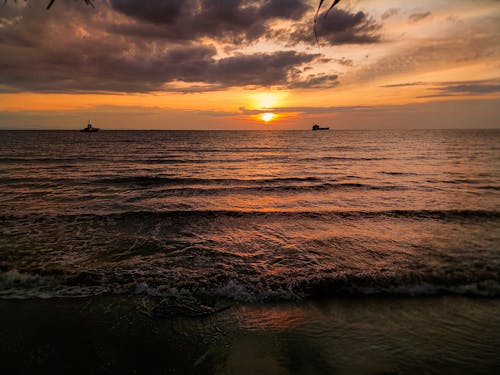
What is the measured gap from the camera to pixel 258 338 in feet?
14.9

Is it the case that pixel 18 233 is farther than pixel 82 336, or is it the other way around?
pixel 18 233

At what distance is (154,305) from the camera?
18.2ft

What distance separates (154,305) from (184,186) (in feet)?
45.8

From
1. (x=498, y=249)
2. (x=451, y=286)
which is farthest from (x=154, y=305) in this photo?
(x=498, y=249)

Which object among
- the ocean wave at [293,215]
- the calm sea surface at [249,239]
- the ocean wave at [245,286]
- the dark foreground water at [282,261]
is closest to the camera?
the dark foreground water at [282,261]

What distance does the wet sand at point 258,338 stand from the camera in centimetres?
394

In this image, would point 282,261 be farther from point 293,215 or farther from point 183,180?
point 183,180

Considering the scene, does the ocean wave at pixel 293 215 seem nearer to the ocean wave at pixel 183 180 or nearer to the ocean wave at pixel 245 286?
the ocean wave at pixel 245 286

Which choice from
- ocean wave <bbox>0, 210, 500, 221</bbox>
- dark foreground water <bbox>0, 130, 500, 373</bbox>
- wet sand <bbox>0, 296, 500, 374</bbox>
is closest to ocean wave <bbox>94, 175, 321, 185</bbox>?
dark foreground water <bbox>0, 130, 500, 373</bbox>

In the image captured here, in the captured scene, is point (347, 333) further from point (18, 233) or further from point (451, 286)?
point (18, 233)

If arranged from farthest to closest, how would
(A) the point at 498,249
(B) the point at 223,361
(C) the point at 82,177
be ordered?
(C) the point at 82,177, (A) the point at 498,249, (B) the point at 223,361

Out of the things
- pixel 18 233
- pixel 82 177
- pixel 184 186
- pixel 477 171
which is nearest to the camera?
pixel 18 233

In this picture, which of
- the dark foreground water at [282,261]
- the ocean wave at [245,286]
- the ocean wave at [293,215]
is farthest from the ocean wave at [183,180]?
the ocean wave at [245,286]

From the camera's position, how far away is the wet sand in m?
3.94
